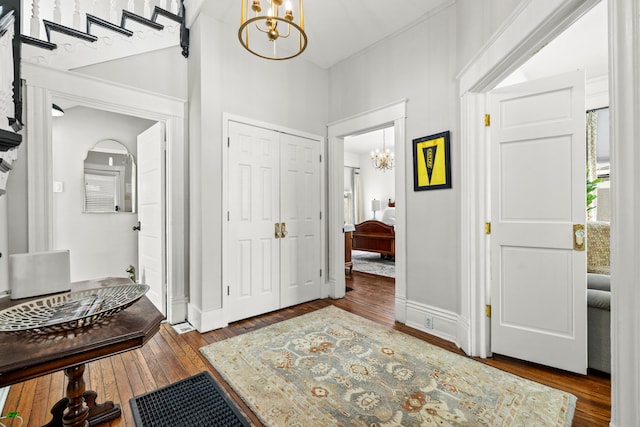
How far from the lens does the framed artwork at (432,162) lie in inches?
99.7

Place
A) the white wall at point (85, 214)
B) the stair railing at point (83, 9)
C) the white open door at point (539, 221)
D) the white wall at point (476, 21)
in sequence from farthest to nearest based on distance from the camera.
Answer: the white wall at point (85, 214) < the stair railing at point (83, 9) < the white open door at point (539, 221) < the white wall at point (476, 21)

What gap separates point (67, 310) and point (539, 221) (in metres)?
2.70

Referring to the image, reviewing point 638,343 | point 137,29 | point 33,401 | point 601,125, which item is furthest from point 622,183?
point 601,125

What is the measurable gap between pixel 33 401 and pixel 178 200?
5.62ft

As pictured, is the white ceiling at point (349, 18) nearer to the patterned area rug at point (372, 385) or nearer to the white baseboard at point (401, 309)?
the white baseboard at point (401, 309)

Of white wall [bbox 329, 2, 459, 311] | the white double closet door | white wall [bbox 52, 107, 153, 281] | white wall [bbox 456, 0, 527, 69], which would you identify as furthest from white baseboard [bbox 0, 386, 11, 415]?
white wall [bbox 456, 0, 527, 69]

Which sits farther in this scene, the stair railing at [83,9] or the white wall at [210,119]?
the white wall at [210,119]

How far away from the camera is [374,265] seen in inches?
229

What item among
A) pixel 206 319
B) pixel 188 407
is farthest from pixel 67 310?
pixel 206 319

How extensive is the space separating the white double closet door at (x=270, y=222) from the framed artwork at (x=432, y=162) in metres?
1.29

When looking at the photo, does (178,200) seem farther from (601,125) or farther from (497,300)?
(601,125)

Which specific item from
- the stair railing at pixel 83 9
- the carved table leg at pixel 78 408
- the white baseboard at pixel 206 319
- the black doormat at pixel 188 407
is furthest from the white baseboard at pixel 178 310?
the stair railing at pixel 83 9

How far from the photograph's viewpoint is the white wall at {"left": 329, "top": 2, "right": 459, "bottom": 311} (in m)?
2.53

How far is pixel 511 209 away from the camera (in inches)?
86.1
